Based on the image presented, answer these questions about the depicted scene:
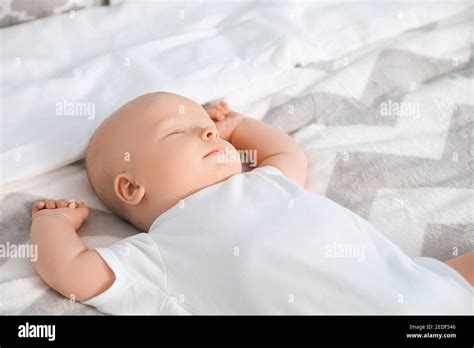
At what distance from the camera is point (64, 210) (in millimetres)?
1344

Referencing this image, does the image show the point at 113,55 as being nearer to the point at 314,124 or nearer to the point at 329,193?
the point at 314,124

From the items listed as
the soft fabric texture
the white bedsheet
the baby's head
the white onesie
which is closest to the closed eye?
the baby's head

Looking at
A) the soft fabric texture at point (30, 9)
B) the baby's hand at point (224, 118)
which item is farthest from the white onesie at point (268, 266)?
the soft fabric texture at point (30, 9)

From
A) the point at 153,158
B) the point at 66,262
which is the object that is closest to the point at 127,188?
the point at 153,158

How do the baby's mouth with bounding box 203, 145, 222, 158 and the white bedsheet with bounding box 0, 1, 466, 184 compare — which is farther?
the white bedsheet with bounding box 0, 1, 466, 184

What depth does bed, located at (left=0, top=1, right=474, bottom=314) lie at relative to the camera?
4.63ft

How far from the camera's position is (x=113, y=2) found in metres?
1.92

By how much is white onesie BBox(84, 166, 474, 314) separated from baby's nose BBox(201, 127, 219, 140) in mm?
104

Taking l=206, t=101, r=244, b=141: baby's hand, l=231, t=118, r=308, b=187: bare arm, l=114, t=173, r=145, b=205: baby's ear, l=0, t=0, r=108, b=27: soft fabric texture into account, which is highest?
l=0, t=0, r=108, b=27: soft fabric texture

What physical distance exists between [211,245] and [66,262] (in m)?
0.22

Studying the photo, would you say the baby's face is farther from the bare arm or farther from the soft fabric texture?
the soft fabric texture

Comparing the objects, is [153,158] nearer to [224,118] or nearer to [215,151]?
[215,151]

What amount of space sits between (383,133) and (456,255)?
343 mm

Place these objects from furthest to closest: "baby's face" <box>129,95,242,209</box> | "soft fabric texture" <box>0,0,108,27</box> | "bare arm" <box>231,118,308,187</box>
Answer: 1. "soft fabric texture" <box>0,0,108,27</box>
2. "bare arm" <box>231,118,308,187</box>
3. "baby's face" <box>129,95,242,209</box>
